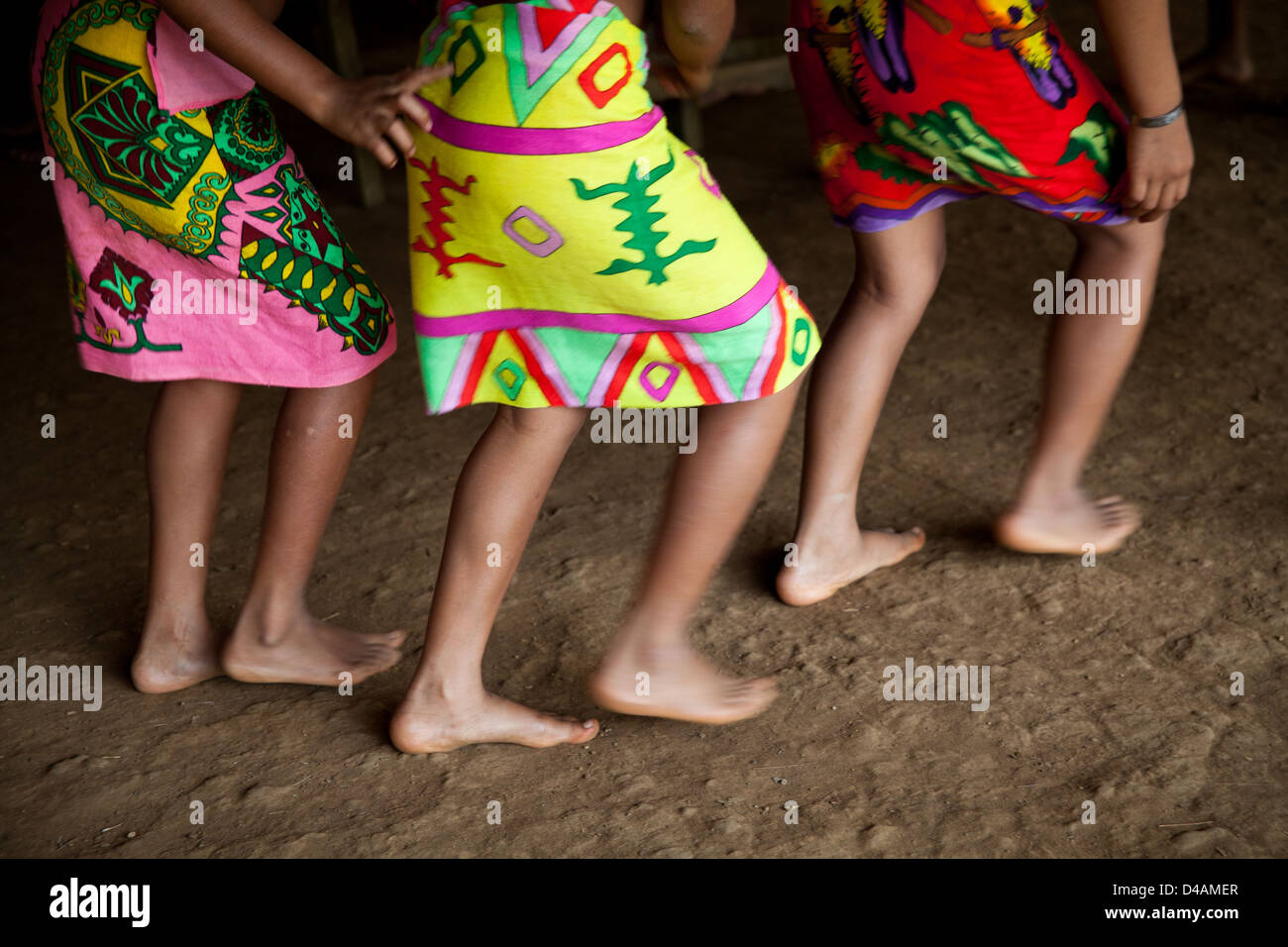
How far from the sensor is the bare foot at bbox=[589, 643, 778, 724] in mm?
1541

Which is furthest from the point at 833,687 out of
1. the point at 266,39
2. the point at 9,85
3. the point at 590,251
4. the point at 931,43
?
the point at 9,85

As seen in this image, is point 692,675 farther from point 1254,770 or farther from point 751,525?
point 1254,770

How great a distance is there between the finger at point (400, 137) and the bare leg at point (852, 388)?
0.74 m

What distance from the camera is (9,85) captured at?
478cm

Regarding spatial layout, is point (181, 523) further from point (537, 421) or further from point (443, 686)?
point (537, 421)

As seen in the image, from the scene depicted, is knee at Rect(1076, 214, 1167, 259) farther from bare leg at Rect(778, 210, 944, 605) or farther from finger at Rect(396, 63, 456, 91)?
finger at Rect(396, 63, 456, 91)

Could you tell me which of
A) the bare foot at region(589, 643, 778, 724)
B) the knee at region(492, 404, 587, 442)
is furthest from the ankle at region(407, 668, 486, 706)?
the knee at region(492, 404, 587, 442)

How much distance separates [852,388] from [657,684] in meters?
0.54

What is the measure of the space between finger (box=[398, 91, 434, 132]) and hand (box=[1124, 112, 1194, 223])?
35.2 inches

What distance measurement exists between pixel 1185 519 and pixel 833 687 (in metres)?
0.71

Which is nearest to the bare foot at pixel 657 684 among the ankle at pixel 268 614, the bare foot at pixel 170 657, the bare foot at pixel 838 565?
the bare foot at pixel 838 565

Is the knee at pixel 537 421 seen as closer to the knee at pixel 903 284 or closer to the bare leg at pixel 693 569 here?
the bare leg at pixel 693 569

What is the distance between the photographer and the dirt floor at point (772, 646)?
4.70 ft

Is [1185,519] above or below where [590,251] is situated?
below
